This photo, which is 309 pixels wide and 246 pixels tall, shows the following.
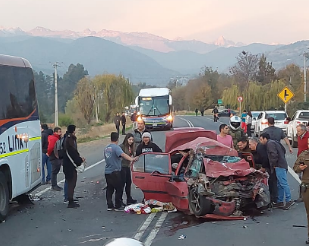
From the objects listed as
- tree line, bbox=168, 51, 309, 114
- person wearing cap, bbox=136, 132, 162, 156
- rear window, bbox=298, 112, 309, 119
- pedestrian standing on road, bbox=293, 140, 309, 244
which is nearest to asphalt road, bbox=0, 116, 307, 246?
pedestrian standing on road, bbox=293, 140, 309, 244

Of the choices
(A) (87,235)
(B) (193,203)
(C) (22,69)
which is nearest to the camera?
(A) (87,235)

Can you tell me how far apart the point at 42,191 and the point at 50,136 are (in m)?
1.72

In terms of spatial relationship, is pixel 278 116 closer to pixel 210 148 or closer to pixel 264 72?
pixel 210 148

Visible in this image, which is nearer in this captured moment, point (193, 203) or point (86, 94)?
point (193, 203)

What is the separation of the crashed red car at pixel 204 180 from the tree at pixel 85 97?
5545 centimetres

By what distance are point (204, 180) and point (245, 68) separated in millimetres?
77204

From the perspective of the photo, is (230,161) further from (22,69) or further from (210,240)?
(22,69)

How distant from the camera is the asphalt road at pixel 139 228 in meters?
7.99

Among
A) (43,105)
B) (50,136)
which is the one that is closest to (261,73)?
(43,105)

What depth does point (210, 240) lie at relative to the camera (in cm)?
788

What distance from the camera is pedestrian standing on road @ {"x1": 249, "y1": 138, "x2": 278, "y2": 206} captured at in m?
10.6

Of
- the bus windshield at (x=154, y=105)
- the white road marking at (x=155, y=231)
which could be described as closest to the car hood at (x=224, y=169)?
the white road marking at (x=155, y=231)

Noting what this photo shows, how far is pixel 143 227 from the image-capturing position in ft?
29.4

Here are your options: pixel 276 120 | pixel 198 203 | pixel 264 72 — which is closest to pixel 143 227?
pixel 198 203
